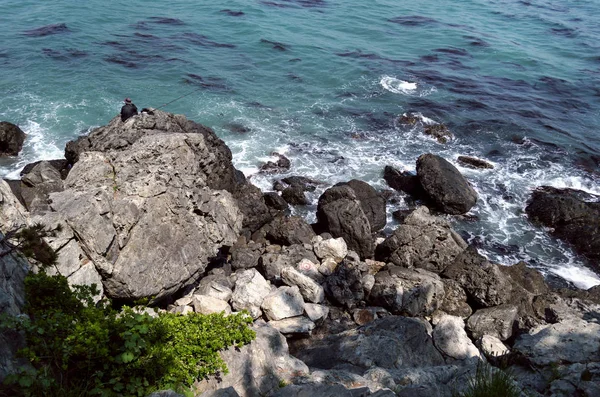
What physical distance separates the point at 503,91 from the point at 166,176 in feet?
99.6

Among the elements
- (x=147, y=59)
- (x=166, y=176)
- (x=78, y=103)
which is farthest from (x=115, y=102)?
(x=166, y=176)

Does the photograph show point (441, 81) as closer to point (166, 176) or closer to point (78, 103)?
point (78, 103)

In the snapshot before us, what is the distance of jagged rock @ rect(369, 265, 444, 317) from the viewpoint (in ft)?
53.6

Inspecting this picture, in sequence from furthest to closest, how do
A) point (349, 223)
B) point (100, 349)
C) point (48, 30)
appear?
point (48, 30)
point (349, 223)
point (100, 349)

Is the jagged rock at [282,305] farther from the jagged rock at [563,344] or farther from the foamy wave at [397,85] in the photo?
the foamy wave at [397,85]

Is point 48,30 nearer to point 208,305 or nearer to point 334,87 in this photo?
point 334,87

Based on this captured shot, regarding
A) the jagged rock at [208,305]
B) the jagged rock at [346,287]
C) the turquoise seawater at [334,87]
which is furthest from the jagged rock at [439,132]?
the jagged rock at [208,305]

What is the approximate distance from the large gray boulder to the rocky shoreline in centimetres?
5

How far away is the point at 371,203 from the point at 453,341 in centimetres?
905

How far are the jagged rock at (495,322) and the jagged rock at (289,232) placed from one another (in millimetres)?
6799

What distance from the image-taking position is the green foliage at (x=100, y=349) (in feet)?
24.8

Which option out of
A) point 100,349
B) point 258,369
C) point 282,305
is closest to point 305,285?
point 282,305

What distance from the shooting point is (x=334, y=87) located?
36062 mm

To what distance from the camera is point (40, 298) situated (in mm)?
9117
